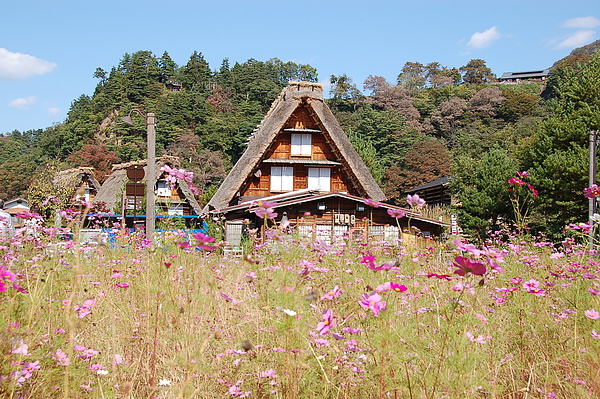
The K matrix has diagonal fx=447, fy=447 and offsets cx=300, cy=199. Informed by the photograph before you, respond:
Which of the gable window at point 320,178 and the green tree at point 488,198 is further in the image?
the green tree at point 488,198

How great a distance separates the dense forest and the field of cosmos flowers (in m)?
13.6

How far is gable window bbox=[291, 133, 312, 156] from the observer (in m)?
15.9

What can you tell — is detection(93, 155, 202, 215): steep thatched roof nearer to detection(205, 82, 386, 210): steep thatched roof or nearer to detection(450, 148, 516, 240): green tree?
detection(205, 82, 386, 210): steep thatched roof

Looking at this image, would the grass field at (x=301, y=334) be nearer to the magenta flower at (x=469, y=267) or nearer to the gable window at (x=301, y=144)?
the magenta flower at (x=469, y=267)

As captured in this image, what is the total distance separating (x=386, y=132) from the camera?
43.1m

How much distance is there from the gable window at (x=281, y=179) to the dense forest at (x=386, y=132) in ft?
23.6

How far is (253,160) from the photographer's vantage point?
581 inches

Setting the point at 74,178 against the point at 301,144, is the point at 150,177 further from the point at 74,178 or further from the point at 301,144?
the point at 74,178

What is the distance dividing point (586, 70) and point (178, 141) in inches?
1340

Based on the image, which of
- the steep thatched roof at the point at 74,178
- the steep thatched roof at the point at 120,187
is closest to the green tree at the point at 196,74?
the steep thatched roof at the point at 74,178

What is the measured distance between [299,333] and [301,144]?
14.4m

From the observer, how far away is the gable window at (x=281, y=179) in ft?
52.1

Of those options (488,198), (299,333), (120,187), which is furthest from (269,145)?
(120,187)

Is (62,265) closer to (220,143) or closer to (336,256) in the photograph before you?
(336,256)
